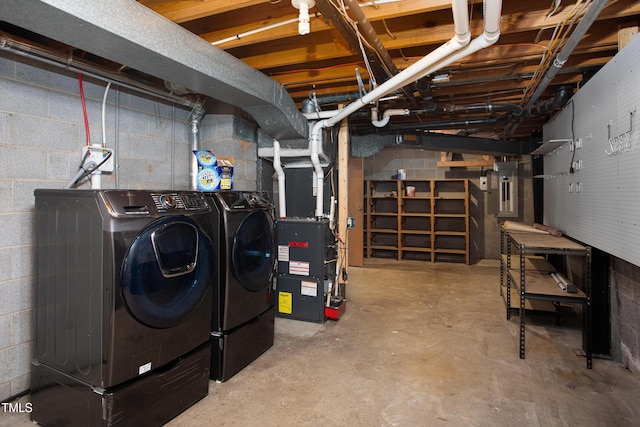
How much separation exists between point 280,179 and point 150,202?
2.01 m

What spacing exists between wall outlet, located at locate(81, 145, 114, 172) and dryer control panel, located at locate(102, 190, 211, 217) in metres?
0.84

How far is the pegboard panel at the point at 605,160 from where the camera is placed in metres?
1.87

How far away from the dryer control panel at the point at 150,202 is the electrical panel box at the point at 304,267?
1377 millimetres

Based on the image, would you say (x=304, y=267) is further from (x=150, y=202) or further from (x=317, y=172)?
(x=150, y=202)

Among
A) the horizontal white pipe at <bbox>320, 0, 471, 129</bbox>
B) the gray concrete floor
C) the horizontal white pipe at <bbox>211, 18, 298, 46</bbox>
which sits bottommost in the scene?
the gray concrete floor

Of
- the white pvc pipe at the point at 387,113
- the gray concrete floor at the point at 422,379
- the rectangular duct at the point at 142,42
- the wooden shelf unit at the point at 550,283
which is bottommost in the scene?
the gray concrete floor at the point at 422,379

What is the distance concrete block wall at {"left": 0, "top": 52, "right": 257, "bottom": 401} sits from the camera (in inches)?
76.3

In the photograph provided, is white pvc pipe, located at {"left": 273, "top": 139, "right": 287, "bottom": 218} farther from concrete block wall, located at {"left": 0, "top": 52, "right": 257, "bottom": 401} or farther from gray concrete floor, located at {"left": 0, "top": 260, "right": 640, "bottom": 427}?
concrete block wall, located at {"left": 0, "top": 52, "right": 257, "bottom": 401}

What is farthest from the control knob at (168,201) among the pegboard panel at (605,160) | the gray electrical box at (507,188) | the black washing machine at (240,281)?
the gray electrical box at (507,188)

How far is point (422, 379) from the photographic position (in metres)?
2.28

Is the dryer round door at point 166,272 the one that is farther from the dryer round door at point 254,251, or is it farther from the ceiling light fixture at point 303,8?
the ceiling light fixture at point 303,8

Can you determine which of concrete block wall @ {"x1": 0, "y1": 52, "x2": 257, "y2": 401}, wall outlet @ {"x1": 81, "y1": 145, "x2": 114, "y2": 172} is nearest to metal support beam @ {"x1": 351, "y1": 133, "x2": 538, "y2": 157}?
concrete block wall @ {"x1": 0, "y1": 52, "x2": 257, "y2": 401}

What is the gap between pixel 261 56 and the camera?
2785 millimetres

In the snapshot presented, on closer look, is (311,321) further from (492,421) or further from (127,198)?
(127,198)
